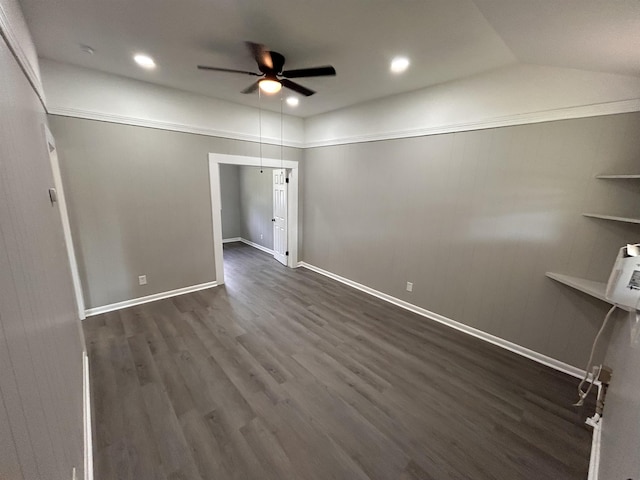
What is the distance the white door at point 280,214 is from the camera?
526cm

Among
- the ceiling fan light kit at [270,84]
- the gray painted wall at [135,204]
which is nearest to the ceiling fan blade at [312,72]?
the ceiling fan light kit at [270,84]

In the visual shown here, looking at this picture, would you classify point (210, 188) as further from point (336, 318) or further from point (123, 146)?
point (336, 318)

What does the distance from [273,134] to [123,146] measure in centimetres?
222

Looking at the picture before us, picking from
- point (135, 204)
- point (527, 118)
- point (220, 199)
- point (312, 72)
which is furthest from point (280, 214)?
point (527, 118)

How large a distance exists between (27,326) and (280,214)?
4707 mm

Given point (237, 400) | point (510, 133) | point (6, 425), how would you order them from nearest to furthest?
point (6, 425) < point (237, 400) < point (510, 133)

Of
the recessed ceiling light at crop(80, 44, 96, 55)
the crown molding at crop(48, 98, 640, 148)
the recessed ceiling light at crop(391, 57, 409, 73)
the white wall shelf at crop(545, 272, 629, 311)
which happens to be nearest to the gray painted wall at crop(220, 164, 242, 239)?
the crown molding at crop(48, 98, 640, 148)

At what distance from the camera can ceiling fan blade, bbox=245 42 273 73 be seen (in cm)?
191

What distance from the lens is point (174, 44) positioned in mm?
2322

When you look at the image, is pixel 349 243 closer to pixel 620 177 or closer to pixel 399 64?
pixel 399 64

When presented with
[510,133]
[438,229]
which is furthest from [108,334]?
[510,133]

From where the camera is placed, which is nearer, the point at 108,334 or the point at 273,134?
the point at 108,334

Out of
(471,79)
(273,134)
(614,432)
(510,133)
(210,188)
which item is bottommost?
(614,432)

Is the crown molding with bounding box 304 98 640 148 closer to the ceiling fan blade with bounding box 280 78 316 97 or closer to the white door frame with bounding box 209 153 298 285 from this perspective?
the ceiling fan blade with bounding box 280 78 316 97
